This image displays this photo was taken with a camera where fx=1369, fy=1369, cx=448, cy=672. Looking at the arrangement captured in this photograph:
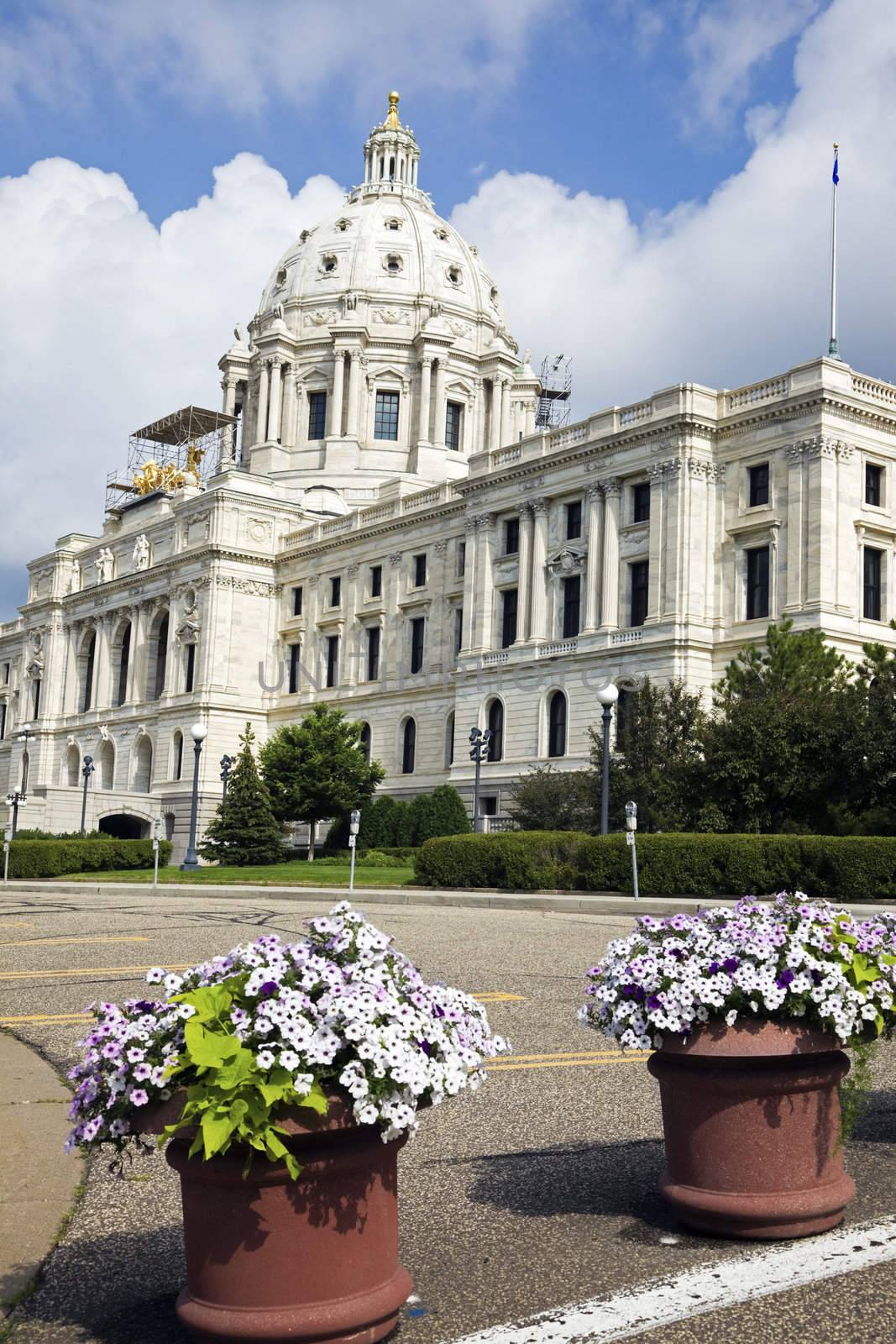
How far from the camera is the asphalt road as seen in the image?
16.7ft

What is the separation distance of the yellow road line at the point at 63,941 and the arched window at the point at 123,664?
72.2 metres

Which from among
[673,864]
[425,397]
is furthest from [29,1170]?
[425,397]

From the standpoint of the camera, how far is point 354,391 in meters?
94.8

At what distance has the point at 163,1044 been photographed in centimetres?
485

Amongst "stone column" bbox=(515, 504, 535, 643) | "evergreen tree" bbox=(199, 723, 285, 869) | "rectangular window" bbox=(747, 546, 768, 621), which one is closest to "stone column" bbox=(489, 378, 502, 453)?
"stone column" bbox=(515, 504, 535, 643)

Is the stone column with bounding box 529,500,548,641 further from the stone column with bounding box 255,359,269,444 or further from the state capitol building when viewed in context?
the stone column with bounding box 255,359,269,444

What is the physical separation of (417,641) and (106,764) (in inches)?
1127

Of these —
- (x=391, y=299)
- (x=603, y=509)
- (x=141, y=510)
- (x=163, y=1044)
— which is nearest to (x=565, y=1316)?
(x=163, y=1044)

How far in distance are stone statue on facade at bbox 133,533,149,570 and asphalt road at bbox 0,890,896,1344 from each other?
251ft

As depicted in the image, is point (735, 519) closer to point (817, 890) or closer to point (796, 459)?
point (796, 459)

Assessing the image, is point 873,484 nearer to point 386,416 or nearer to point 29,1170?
point 29,1170

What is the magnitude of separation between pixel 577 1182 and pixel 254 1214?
2795 mm

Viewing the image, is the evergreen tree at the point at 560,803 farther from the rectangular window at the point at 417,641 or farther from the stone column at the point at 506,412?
the stone column at the point at 506,412

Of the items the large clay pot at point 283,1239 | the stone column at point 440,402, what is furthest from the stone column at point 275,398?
the large clay pot at point 283,1239
